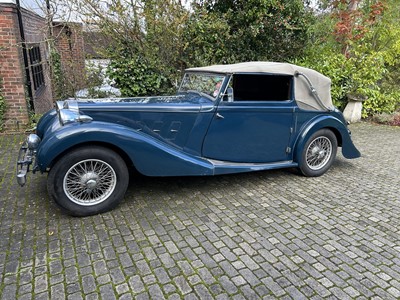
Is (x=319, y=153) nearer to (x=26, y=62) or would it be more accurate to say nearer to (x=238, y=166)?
(x=238, y=166)

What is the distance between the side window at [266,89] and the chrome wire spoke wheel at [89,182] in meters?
2.01

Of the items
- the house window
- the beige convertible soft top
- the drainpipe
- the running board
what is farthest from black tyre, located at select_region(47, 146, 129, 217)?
the house window

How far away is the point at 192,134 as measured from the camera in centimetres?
372

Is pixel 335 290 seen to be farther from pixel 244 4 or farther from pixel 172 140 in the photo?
pixel 244 4

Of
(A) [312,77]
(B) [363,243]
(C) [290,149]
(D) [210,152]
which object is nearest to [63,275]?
(D) [210,152]

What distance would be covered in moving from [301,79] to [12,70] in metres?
6.01

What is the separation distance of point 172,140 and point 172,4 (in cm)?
496

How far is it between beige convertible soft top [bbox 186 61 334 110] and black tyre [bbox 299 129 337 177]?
433 mm

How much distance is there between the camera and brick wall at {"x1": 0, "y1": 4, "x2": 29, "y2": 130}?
625 centimetres

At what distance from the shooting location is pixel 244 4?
795 cm

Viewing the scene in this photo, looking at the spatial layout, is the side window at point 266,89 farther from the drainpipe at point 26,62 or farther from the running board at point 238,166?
the drainpipe at point 26,62

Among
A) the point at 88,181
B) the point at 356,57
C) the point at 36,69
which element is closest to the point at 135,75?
the point at 36,69

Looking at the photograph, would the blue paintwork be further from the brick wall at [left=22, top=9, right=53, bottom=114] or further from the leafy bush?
the brick wall at [left=22, top=9, right=53, bottom=114]

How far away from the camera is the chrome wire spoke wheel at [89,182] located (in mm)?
3184
